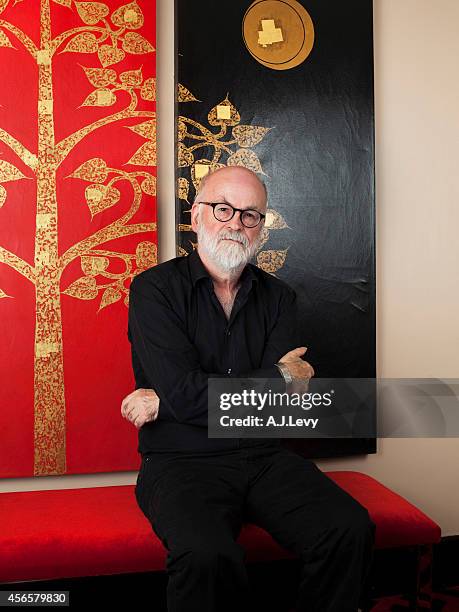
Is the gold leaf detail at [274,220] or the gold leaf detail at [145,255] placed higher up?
the gold leaf detail at [274,220]

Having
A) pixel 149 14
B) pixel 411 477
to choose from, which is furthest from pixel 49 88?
pixel 411 477

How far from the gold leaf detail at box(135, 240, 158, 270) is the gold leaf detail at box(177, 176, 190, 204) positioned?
0.21 metres

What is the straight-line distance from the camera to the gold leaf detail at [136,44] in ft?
8.05

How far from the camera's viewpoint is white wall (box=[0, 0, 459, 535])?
2.78m

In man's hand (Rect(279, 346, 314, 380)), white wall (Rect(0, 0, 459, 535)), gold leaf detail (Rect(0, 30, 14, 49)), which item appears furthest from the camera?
white wall (Rect(0, 0, 459, 535))

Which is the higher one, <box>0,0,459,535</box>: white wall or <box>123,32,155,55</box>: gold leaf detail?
<box>123,32,155,55</box>: gold leaf detail

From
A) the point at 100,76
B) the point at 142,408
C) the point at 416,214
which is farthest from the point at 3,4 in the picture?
the point at 416,214

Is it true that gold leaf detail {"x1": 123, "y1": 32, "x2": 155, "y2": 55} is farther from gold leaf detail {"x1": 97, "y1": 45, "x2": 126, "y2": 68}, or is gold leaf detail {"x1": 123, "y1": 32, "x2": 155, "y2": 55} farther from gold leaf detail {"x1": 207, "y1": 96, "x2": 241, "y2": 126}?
gold leaf detail {"x1": 207, "y1": 96, "x2": 241, "y2": 126}

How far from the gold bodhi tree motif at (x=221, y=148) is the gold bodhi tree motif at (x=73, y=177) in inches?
4.5

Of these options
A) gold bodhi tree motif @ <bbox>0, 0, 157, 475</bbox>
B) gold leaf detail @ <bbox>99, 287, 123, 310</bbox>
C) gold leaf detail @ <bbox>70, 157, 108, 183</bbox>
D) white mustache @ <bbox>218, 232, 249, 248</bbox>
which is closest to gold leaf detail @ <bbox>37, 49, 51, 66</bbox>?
gold bodhi tree motif @ <bbox>0, 0, 157, 475</bbox>

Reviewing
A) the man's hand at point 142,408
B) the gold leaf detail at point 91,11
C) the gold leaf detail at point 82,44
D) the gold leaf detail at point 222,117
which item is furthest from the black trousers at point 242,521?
the gold leaf detail at point 91,11

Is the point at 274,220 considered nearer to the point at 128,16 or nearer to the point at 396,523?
the point at 128,16

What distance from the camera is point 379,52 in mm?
2760

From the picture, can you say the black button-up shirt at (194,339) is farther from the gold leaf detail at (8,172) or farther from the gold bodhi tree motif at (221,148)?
the gold leaf detail at (8,172)
